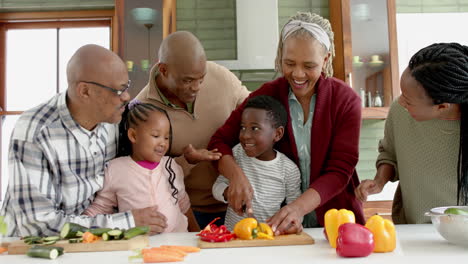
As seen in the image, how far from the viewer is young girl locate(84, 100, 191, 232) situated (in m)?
1.90

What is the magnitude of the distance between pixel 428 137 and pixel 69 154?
53.4 inches

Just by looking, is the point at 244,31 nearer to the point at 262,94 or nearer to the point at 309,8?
the point at 309,8

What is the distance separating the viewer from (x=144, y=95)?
2.36m

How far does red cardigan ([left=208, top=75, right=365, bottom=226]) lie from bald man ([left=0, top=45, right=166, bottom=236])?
52 centimetres

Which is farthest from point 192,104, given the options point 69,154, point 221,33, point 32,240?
point 221,33

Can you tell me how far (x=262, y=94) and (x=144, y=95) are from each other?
59cm

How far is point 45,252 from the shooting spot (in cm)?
133

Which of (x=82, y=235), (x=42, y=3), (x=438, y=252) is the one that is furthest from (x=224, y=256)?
(x=42, y=3)

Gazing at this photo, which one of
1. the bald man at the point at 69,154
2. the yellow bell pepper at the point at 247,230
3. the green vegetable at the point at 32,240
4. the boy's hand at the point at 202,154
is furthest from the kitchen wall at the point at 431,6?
the green vegetable at the point at 32,240

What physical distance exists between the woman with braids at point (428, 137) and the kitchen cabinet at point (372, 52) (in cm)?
208

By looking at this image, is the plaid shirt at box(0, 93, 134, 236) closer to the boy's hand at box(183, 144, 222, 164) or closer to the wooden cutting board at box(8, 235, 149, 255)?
the wooden cutting board at box(8, 235, 149, 255)

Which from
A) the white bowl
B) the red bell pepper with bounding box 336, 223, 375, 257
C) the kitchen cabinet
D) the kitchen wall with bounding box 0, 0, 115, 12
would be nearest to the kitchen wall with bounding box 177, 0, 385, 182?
the kitchen cabinet

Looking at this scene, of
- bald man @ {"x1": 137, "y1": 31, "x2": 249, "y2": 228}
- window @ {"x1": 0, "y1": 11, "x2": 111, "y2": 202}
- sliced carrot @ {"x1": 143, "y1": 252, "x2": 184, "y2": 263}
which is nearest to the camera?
sliced carrot @ {"x1": 143, "y1": 252, "x2": 184, "y2": 263}

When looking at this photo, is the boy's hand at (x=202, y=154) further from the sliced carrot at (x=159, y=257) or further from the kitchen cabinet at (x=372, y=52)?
the kitchen cabinet at (x=372, y=52)
